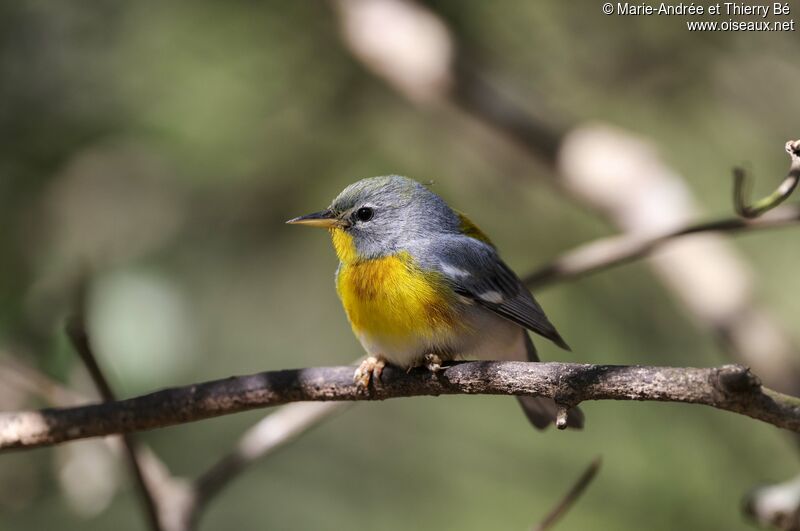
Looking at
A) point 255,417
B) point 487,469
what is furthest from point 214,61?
point 487,469

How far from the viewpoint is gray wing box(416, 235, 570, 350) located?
8.80 feet

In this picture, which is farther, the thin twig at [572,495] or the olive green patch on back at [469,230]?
the olive green patch on back at [469,230]

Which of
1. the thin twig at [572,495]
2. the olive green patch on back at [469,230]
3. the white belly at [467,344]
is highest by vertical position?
the olive green patch on back at [469,230]

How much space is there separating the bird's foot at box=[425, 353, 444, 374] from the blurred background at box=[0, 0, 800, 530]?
119 cm

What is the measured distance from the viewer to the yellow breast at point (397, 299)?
2.52m

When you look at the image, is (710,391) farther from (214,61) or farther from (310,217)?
(214,61)

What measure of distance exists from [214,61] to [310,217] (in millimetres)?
1923

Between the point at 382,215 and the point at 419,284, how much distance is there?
0.30 m

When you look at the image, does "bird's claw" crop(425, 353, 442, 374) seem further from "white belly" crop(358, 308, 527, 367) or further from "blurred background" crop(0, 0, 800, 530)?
"blurred background" crop(0, 0, 800, 530)

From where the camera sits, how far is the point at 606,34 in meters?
4.54

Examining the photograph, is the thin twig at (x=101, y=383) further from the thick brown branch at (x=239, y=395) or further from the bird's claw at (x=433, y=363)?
the bird's claw at (x=433, y=363)

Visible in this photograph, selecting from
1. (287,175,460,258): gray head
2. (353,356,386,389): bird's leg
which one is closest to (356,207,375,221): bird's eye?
(287,175,460,258): gray head

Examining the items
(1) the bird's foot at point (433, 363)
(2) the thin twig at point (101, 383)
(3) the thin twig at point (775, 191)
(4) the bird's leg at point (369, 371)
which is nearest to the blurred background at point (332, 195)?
(2) the thin twig at point (101, 383)

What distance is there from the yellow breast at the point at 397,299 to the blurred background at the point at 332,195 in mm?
875
